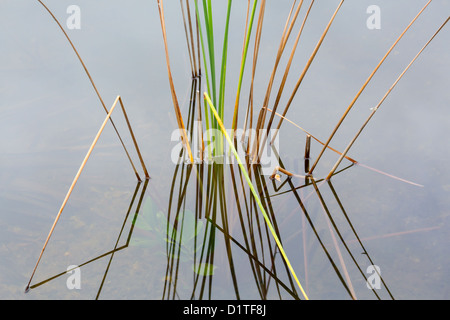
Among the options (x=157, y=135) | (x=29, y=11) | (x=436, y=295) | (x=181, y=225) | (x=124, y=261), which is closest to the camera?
(x=436, y=295)

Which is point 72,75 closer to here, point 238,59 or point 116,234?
point 238,59

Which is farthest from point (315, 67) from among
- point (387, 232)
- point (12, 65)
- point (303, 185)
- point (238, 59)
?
point (12, 65)

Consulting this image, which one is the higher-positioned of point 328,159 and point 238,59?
point 238,59

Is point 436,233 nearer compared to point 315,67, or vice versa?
point 436,233

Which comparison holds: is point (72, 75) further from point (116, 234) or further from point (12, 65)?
point (116, 234)

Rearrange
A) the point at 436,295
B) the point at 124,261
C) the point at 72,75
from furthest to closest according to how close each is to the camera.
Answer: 1. the point at 72,75
2. the point at 124,261
3. the point at 436,295

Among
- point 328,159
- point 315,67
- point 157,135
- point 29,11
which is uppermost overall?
point 29,11
